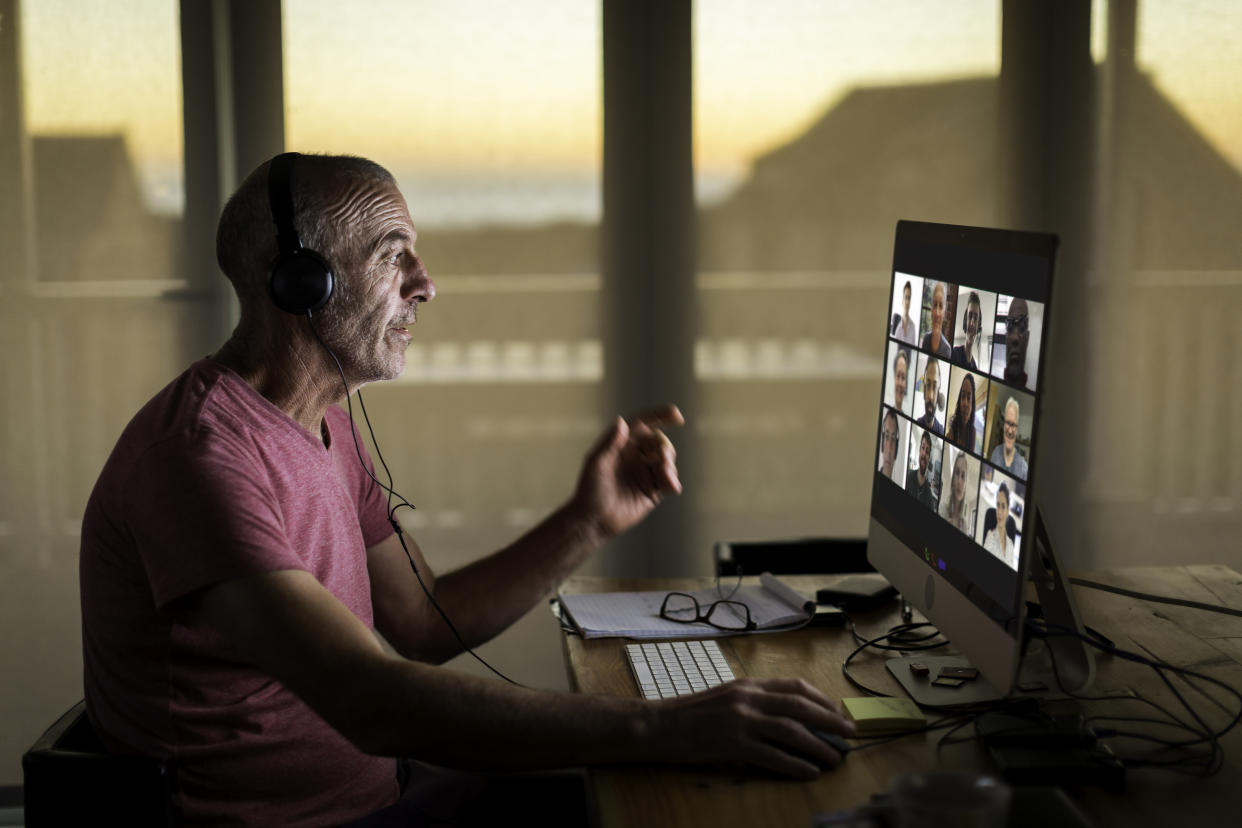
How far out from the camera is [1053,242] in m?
1.09

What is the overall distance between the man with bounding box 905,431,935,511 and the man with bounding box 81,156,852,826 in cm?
33

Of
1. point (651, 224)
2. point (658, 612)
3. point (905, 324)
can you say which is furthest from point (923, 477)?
point (651, 224)

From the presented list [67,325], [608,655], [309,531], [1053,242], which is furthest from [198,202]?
[1053,242]

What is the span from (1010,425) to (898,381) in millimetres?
371

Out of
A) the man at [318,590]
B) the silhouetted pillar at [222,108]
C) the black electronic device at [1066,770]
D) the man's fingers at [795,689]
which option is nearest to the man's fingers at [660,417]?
the man at [318,590]

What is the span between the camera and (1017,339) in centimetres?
116

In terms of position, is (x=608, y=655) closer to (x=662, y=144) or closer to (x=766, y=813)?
(x=766, y=813)

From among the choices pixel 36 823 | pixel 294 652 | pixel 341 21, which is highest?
pixel 341 21

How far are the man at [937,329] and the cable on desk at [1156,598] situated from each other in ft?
2.02

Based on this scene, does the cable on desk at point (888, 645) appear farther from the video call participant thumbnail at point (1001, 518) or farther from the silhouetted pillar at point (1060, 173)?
the silhouetted pillar at point (1060, 173)

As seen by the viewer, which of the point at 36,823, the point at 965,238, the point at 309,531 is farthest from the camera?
the point at 309,531

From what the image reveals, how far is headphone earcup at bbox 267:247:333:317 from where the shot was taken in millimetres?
1415

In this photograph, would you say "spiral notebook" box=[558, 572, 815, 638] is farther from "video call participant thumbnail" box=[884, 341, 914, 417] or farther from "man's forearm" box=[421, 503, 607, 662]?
"video call participant thumbnail" box=[884, 341, 914, 417]

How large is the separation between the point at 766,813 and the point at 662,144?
2.13m
